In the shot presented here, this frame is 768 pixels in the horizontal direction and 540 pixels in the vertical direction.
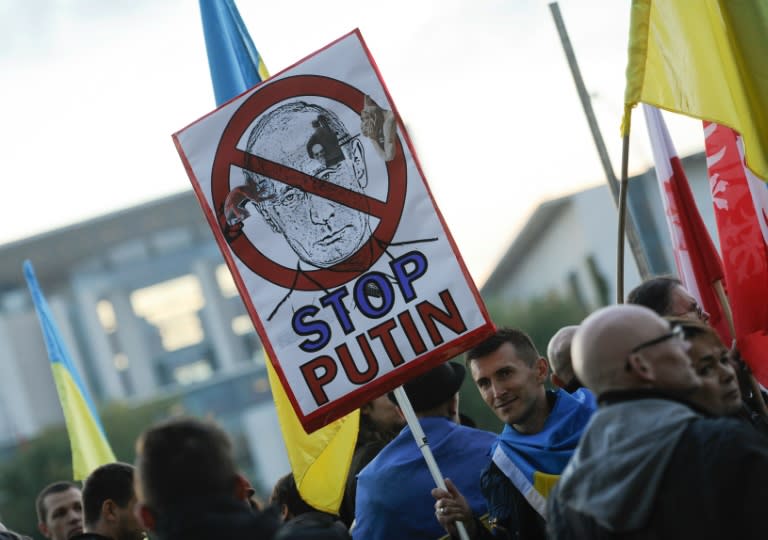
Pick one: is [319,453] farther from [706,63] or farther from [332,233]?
[706,63]

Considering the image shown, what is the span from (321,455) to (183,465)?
106 inches

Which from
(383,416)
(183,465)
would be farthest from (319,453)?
(183,465)

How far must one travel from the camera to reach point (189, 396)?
7175 cm

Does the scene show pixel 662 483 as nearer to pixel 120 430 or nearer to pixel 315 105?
pixel 315 105

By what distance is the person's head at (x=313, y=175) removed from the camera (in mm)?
5016

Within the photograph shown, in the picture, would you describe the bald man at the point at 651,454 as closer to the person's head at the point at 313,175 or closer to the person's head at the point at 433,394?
the person's head at the point at 313,175

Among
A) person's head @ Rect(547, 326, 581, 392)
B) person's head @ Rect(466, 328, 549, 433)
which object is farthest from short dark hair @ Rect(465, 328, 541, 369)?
person's head @ Rect(547, 326, 581, 392)

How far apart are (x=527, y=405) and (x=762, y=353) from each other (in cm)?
110

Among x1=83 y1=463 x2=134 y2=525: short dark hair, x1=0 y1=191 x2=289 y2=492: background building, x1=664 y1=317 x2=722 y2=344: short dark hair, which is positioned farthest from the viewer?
x1=0 y1=191 x2=289 y2=492: background building

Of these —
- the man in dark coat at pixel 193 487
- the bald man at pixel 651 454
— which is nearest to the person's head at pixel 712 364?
the bald man at pixel 651 454

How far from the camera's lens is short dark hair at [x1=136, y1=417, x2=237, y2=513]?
10.8 ft

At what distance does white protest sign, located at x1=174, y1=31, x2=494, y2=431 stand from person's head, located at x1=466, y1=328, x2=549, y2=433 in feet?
1.50

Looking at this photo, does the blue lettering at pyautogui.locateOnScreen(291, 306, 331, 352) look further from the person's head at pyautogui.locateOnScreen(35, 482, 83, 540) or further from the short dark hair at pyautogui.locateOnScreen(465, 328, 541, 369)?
the person's head at pyautogui.locateOnScreen(35, 482, 83, 540)

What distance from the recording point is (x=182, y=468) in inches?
131
